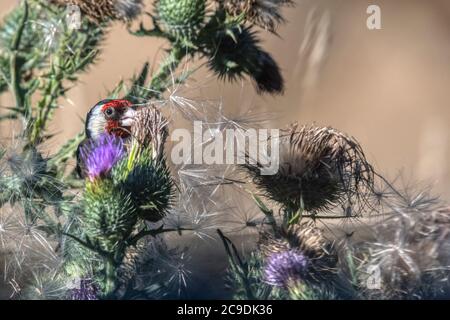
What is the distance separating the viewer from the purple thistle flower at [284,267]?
11.0 ft

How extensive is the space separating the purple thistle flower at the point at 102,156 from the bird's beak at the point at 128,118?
0.06 m

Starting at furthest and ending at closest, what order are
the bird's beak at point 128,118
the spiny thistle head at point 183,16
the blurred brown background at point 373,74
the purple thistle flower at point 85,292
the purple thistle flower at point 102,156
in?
the blurred brown background at point 373,74, the spiny thistle head at point 183,16, the bird's beak at point 128,118, the purple thistle flower at point 102,156, the purple thistle flower at point 85,292

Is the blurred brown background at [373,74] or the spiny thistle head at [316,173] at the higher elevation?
the blurred brown background at [373,74]

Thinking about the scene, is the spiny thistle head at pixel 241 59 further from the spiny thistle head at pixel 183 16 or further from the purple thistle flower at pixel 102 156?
the purple thistle flower at pixel 102 156

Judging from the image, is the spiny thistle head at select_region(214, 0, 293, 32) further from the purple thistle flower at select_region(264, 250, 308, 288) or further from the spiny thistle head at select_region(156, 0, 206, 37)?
the purple thistle flower at select_region(264, 250, 308, 288)

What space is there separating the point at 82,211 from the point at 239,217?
0.54 metres

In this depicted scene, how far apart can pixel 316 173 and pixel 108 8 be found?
3.98 feet

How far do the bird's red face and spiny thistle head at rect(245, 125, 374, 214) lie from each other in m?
0.44

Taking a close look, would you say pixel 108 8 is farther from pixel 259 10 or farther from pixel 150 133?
pixel 150 133

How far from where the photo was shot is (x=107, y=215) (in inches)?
133

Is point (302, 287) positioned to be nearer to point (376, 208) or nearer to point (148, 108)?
point (376, 208)

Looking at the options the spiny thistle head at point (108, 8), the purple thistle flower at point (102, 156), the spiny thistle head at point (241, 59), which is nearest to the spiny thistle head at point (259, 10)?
the spiny thistle head at point (241, 59)

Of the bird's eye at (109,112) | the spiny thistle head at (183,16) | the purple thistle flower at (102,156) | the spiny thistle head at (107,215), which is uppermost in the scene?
the spiny thistle head at (183,16)
